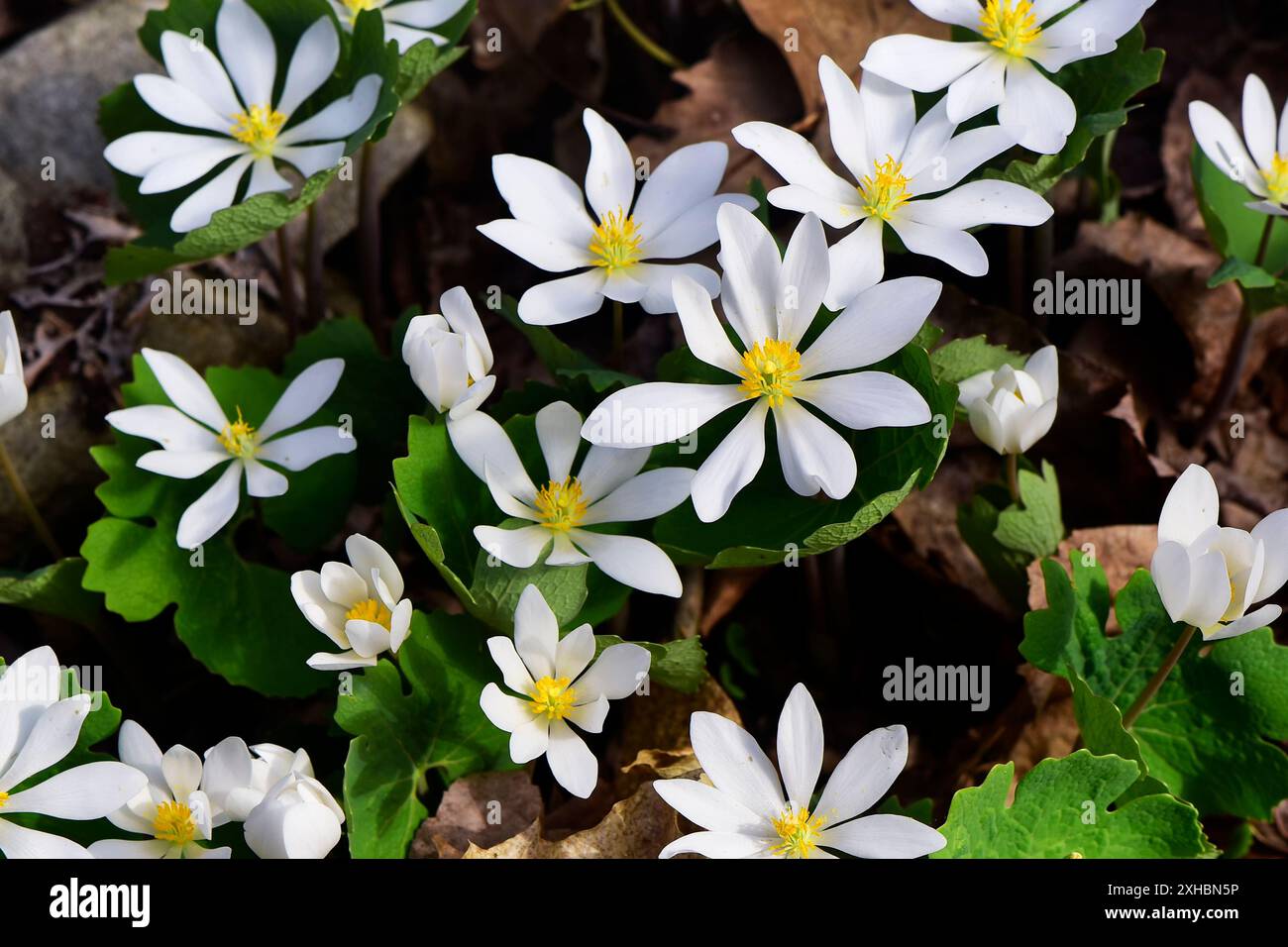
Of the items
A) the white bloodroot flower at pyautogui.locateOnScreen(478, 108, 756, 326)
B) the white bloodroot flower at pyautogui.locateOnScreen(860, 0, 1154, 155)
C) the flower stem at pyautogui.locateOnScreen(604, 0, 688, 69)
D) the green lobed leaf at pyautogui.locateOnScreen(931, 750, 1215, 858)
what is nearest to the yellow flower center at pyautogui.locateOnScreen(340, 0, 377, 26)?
the white bloodroot flower at pyautogui.locateOnScreen(478, 108, 756, 326)

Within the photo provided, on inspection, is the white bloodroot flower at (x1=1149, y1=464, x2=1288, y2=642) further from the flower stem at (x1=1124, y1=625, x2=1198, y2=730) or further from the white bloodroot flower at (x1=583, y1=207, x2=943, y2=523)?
the white bloodroot flower at (x1=583, y1=207, x2=943, y2=523)

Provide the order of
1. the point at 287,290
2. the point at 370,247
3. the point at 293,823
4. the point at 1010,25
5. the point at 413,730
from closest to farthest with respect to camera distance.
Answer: the point at 293,823 < the point at 413,730 < the point at 1010,25 < the point at 287,290 < the point at 370,247

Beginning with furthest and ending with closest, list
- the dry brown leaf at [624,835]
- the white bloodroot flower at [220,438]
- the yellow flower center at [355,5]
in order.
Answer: the yellow flower center at [355,5], the white bloodroot flower at [220,438], the dry brown leaf at [624,835]

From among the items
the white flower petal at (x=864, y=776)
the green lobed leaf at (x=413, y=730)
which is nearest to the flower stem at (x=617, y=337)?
the green lobed leaf at (x=413, y=730)

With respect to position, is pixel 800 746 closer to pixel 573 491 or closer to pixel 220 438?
pixel 573 491

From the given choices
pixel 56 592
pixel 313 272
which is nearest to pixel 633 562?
pixel 56 592

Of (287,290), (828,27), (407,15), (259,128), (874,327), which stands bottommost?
(874,327)

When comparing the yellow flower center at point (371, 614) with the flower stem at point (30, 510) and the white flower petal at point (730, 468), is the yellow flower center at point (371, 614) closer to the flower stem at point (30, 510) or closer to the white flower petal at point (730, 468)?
the white flower petal at point (730, 468)
